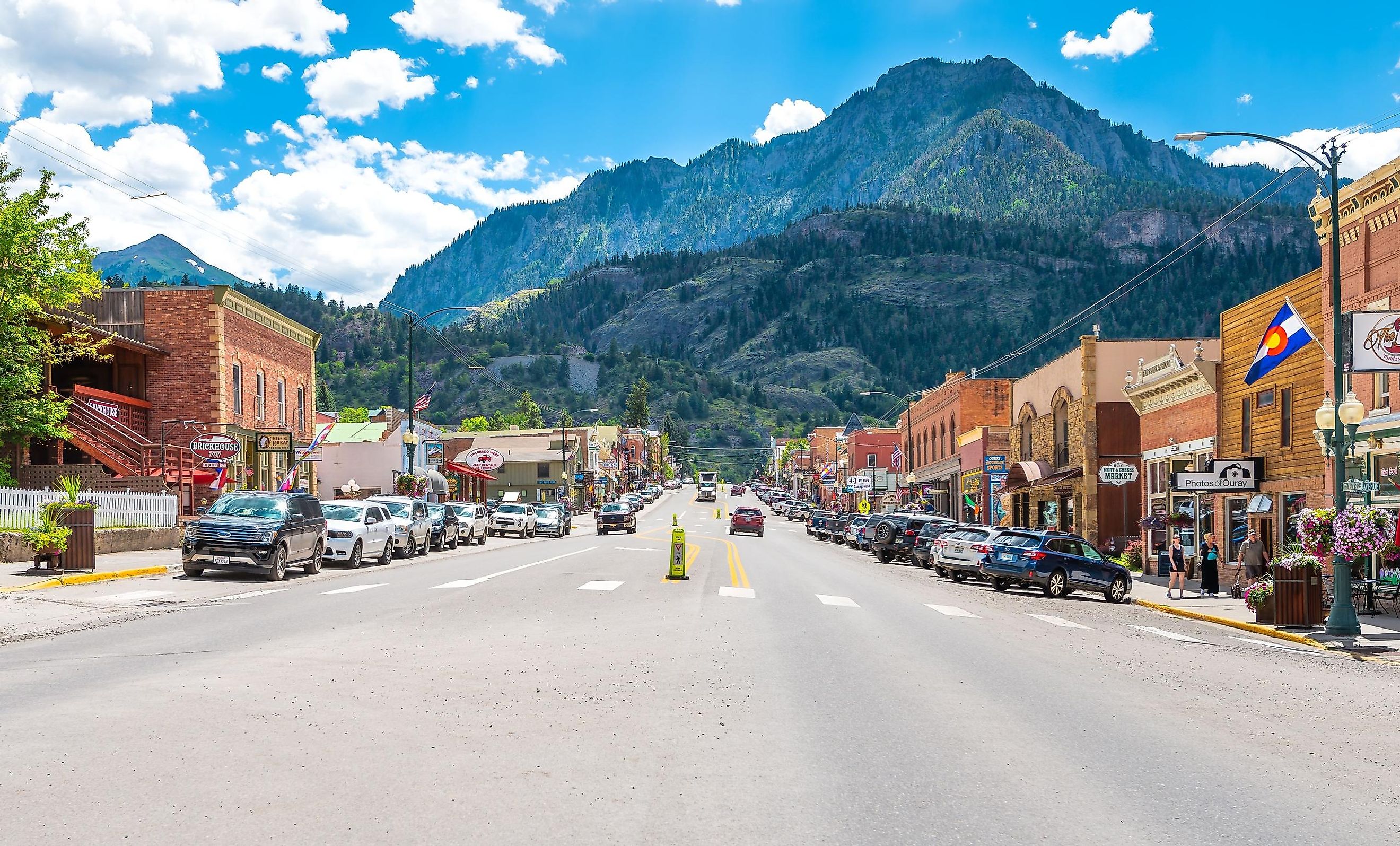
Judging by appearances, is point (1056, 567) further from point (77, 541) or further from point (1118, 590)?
point (77, 541)

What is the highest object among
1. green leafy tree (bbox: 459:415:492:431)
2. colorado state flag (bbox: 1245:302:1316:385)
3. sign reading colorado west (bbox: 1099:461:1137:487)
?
green leafy tree (bbox: 459:415:492:431)

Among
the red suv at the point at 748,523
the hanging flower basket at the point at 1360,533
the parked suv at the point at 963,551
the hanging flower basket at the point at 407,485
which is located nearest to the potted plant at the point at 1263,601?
the hanging flower basket at the point at 1360,533

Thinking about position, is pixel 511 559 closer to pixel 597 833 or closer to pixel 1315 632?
pixel 1315 632

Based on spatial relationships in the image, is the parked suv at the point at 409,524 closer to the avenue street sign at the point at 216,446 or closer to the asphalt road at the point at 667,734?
the avenue street sign at the point at 216,446

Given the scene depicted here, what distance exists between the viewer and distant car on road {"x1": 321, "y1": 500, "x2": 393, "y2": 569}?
29.7 m

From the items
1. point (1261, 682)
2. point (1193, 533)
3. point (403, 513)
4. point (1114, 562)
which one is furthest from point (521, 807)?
point (1193, 533)

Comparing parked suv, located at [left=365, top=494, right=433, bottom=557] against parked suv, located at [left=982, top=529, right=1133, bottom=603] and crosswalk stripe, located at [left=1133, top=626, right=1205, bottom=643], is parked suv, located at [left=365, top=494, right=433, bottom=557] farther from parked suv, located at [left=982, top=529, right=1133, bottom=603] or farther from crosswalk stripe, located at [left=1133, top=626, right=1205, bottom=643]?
crosswalk stripe, located at [left=1133, top=626, right=1205, bottom=643]

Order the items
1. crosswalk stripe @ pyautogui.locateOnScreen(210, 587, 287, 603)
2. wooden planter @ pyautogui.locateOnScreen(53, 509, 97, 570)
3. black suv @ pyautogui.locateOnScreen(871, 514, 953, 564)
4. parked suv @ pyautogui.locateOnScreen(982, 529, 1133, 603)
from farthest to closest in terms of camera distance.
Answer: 1. black suv @ pyautogui.locateOnScreen(871, 514, 953, 564)
2. parked suv @ pyautogui.locateOnScreen(982, 529, 1133, 603)
3. wooden planter @ pyautogui.locateOnScreen(53, 509, 97, 570)
4. crosswalk stripe @ pyautogui.locateOnScreen(210, 587, 287, 603)

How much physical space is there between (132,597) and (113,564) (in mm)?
6705

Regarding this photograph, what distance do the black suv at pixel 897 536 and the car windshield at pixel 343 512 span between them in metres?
21.2

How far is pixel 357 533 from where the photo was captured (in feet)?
98.9

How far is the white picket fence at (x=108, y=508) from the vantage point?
27.0 m

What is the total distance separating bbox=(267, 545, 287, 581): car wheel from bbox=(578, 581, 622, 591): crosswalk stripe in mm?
6444

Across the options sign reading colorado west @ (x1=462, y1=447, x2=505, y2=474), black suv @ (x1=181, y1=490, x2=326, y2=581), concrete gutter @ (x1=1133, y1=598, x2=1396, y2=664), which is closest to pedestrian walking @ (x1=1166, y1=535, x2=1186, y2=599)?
concrete gutter @ (x1=1133, y1=598, x2=1396, y2=664)
